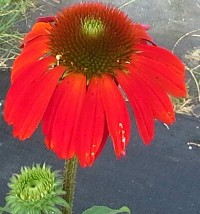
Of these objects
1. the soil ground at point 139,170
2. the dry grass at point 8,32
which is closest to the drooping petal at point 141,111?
the soil ground at point 139,170

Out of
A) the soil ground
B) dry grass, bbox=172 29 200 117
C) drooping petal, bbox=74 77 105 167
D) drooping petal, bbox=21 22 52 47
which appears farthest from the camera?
dry grass, bbox=172 29 200 117

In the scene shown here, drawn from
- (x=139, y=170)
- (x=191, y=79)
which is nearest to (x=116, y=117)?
(x=139, y=170)

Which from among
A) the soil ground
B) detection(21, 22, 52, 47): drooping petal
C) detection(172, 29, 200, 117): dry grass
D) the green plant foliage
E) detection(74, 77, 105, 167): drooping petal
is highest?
detection(21, 22, 52, 47): drooping petal

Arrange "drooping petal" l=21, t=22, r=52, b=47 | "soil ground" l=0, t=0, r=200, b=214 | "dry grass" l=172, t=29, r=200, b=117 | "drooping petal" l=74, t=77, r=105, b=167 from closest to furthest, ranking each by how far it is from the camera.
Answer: "drooping petal" l=74, t=77, r=105, b=167 → "drooping petal" l=21, t=22, r=52, b=47 → "soil ground" l=0, t=0, r=200, b=214 → "dry grass" l=172, t=29, r=200, b=117

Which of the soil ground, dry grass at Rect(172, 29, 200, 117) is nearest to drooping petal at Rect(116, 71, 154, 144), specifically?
the soil ground

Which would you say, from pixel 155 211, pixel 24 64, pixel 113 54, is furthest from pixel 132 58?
pixel 155 211

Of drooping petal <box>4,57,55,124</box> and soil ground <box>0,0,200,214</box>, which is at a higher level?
drooping petal <box>4,57,55,124</box>

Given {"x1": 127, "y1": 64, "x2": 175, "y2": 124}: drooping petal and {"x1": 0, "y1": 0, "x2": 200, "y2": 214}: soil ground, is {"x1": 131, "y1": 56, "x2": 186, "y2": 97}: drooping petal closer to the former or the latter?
{"x1": 127, "y1": 64, "x2": 175, "y2": 124}: drooping petal
